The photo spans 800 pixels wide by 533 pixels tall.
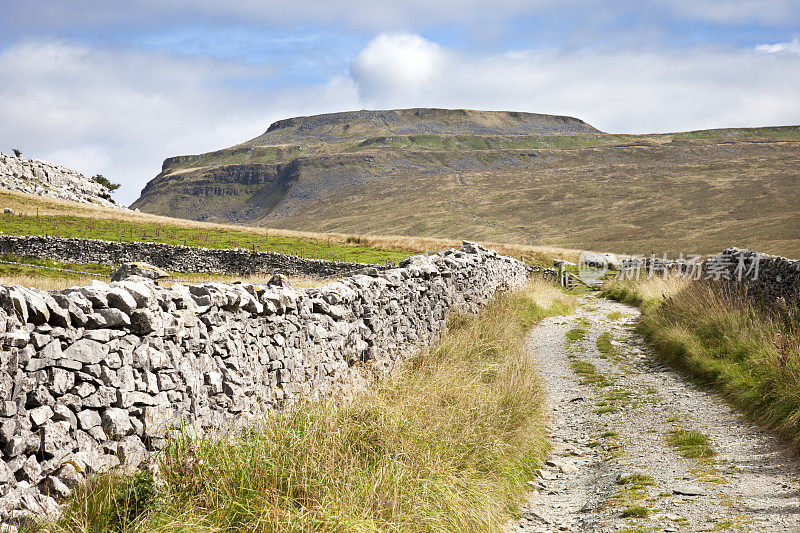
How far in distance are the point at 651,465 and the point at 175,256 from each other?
2860 cm

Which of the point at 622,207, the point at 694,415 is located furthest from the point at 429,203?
the point at 694,415

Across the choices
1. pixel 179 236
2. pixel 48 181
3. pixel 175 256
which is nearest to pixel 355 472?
pixel 175 256

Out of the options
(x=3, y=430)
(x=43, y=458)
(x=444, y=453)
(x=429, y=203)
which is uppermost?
(x=429, y=203)

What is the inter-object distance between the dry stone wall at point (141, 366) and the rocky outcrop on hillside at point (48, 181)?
67.9 m

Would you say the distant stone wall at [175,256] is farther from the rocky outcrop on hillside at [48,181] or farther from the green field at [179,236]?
the rocky outcrop on hillside at [48,181]

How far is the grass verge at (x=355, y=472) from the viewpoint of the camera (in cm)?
419

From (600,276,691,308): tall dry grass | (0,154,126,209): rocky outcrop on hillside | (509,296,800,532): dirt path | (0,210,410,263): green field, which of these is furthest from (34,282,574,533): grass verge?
(0,154,126,209): rocky outcrop on hillside

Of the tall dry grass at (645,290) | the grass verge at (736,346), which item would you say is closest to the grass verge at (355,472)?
the grass verge at (736,346)

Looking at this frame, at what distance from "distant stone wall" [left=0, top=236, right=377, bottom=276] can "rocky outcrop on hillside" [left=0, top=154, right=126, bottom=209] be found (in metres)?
40.1

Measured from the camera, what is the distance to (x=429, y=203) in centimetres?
17050

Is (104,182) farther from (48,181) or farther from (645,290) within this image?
(645,290)

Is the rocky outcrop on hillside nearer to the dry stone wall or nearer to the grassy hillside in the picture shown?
the grassy hillside

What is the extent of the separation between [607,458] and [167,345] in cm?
563

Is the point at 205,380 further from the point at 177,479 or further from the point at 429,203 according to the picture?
the point at 429,203
